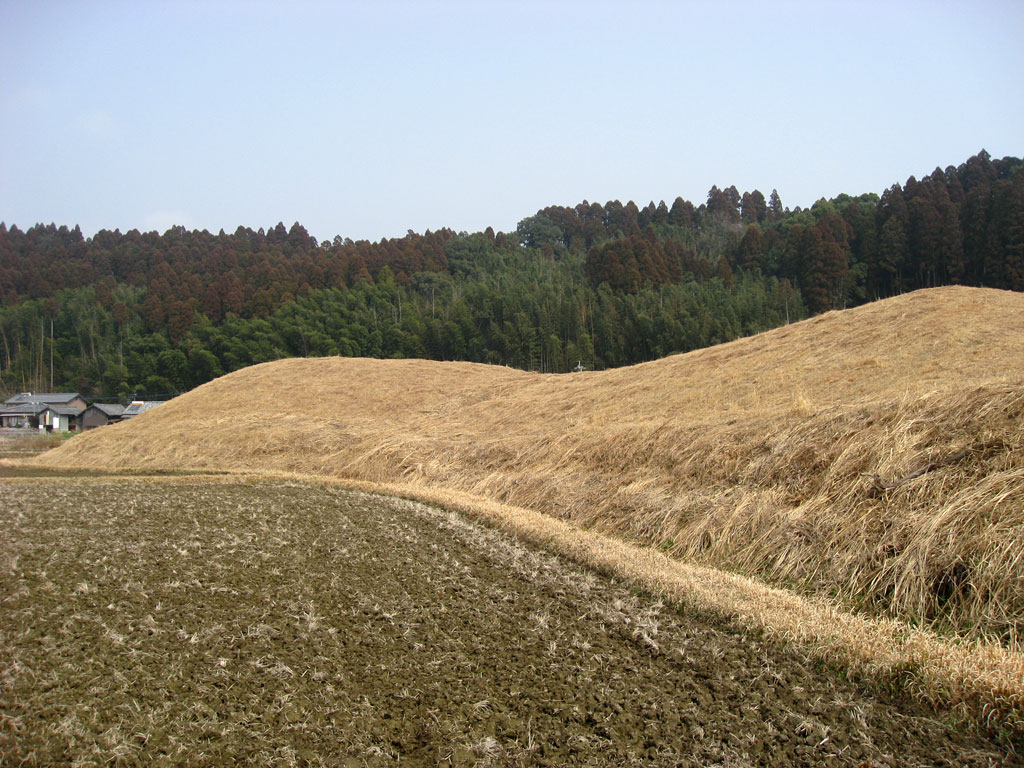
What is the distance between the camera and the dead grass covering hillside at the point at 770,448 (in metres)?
8.33

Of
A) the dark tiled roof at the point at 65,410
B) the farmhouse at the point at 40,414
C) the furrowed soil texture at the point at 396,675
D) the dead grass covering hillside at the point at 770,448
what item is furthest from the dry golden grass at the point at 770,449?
the dark tiled roof at the point at 65,410

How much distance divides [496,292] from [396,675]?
80.9m

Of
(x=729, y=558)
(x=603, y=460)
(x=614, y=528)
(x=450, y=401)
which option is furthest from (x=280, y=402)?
(x=729, y=558)

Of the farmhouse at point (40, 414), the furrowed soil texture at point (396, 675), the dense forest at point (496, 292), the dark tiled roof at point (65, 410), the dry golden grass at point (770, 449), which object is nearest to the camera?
the furrowed soil texture at point (396, 675)

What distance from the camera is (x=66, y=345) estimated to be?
100 meters

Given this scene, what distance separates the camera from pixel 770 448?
497 inches

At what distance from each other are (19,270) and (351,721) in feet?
506

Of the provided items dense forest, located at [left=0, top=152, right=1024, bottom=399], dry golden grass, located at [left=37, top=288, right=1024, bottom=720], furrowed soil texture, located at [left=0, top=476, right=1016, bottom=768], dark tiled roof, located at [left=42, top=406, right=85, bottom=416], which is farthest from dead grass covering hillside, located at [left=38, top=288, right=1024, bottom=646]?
dark tiled roof, located at [left=42, top=406, right=85, bottom=416]

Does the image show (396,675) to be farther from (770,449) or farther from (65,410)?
(65,410)

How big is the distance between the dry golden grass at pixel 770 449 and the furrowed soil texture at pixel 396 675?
2401 mm

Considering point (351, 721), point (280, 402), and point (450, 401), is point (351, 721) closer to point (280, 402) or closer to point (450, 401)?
point (450, 401)

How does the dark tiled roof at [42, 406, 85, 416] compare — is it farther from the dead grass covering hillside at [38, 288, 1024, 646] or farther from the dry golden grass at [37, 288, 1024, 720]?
the dry golden grass at [37, 288, 1024, 720]

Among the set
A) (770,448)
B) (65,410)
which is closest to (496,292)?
(65,410)

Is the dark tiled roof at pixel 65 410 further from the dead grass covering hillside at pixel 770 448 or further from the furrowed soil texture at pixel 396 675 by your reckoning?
the furrowed soil texture at pixel 396 675
